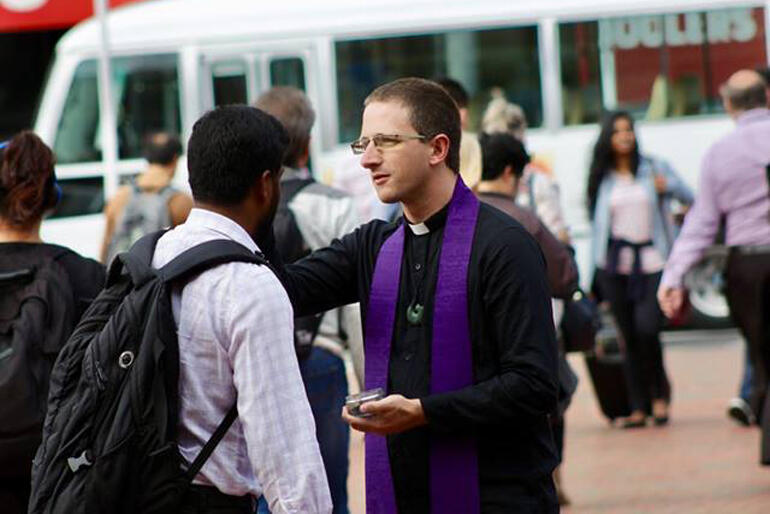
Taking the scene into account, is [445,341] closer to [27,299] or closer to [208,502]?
[208,502]

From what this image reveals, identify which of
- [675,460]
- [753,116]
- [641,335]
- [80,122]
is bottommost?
[675,460]

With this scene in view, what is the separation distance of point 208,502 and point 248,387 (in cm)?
27

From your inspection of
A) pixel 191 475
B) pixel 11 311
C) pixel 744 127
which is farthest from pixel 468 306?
pixel 744 127

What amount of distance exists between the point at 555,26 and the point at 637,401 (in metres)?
6.11

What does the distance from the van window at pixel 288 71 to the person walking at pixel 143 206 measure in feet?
20.1

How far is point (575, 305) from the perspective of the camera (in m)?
8.01

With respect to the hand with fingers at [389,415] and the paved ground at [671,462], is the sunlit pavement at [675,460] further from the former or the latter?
the hand with fingers at [389,415]

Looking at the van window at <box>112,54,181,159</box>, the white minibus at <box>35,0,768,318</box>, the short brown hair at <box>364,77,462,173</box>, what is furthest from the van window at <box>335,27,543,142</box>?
the short brown hair at <box>364,77,462,173</box>

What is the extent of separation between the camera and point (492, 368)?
4270 millimetres

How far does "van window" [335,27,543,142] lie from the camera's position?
1675 centimetres

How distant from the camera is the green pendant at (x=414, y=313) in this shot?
429cm

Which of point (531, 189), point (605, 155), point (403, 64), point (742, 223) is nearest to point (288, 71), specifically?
point (403, 64)

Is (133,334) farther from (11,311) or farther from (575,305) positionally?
(575,305)

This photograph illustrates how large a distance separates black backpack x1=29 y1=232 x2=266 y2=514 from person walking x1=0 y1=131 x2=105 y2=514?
111 cm
